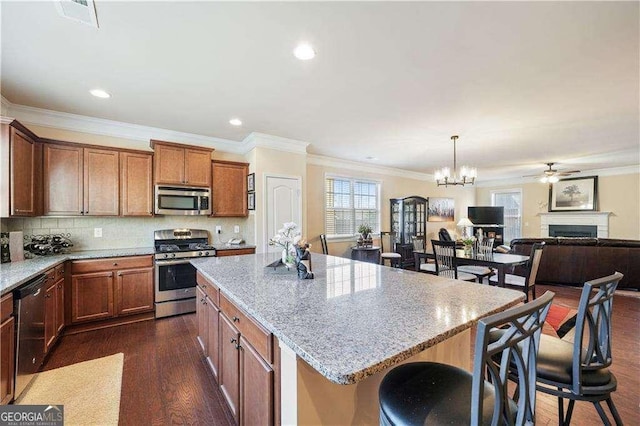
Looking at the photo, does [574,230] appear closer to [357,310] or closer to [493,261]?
[493,261]

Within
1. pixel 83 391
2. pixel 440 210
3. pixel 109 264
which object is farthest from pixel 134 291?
pixel 440 210

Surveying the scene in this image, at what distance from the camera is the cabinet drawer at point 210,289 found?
2.00 metres

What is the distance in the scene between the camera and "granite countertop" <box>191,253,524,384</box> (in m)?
0.92

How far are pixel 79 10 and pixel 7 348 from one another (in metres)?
2.24

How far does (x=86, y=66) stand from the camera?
2.34m

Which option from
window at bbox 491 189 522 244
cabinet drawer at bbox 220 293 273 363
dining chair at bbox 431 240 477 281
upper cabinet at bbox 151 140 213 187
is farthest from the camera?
window at bbox 491 189 522 244

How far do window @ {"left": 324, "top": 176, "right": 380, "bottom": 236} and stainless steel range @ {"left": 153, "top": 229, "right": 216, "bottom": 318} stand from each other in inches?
111

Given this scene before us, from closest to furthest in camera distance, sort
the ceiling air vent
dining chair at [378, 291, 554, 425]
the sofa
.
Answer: dining chair at [378, 291, 554, 425]
the ceiling air vent
the sofa

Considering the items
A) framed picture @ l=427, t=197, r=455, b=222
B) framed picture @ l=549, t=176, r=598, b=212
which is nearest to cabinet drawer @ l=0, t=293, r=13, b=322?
framed picture @ l=427, t=197, r=455, b=222

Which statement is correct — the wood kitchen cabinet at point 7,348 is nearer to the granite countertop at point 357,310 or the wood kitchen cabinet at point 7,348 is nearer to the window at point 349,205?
the granite countertop at point 357,310

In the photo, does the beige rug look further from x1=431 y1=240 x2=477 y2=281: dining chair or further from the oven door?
x1=431 y1=240 x2=477 y2=281: dining chair

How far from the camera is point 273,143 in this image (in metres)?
4.43

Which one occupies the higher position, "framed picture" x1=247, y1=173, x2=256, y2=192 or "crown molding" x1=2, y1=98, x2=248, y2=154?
"crown molding" x1=2, y1=98, x2=248, y2=154

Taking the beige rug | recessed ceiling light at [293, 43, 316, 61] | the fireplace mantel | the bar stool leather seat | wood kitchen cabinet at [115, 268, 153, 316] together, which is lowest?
the beige rug
